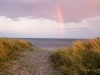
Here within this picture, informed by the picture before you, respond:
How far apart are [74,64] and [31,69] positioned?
6.78 feet

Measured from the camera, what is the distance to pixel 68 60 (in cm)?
941

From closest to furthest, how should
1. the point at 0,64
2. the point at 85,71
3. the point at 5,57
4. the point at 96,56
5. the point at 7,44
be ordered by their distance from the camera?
the point at 85,71
the point at 96,56
the point at 0,64
the point at 5,57
the point at 7,44

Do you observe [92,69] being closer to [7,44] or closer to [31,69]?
[31,69]

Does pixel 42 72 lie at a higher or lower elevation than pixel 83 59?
lower

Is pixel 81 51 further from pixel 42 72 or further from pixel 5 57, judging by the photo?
pixel 5 57

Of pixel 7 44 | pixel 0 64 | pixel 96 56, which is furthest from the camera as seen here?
pixel 7 44

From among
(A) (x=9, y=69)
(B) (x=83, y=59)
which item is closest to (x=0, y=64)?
(A) (x=9, y=69)

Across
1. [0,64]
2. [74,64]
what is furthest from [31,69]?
[74,64]

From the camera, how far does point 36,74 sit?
8.47m

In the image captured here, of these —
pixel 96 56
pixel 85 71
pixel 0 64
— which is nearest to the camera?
pixel 85 71

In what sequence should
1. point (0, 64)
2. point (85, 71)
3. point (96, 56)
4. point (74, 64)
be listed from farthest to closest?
point (0, 64) → point (96, 56) → point (74, 64) → point (85, 71)

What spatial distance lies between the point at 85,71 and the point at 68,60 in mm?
1965

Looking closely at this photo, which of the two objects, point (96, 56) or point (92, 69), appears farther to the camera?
point (96, 56)

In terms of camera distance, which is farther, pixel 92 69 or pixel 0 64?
pixel 0 64
